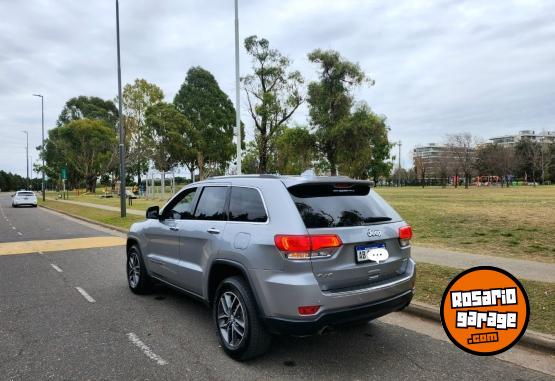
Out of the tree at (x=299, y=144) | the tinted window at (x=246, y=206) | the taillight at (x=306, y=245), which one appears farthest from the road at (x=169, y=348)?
the tree at (x=299, y=144)

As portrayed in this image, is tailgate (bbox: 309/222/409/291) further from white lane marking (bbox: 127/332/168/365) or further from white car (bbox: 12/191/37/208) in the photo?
white car (bbox: 12/191/37/208)

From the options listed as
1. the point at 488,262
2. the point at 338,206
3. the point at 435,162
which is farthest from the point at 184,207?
the point at 435,162

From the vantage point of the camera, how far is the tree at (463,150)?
6544 cm

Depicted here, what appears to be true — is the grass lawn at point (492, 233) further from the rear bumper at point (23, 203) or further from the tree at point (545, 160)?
the tree at point (545, 160)

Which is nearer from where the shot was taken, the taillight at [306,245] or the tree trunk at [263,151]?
the taillight at [306,245]

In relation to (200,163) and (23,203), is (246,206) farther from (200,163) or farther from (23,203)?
(200,163)

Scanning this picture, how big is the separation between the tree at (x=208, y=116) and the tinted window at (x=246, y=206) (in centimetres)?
4741

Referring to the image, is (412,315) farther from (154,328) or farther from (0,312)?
(0,312)

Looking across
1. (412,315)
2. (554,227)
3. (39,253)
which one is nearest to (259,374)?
(412,315)

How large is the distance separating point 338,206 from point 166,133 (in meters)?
46.6

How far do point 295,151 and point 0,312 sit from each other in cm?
2202

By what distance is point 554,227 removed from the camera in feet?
37.3

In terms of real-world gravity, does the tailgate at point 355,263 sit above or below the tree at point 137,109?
below

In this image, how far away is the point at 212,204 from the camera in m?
4.78
